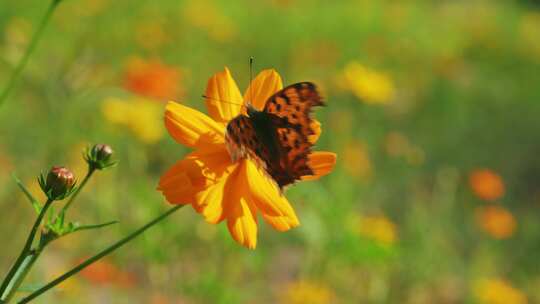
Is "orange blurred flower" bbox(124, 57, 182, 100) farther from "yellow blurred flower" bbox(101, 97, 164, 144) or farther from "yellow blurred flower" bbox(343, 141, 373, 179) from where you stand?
"yellow blurred flower" bbox(343, 141, 373, 179)

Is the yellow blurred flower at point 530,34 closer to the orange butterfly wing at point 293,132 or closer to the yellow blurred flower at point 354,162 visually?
the yellow blurred flower at point 354,162

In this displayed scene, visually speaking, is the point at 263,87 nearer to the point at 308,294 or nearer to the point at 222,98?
the point at 222,98

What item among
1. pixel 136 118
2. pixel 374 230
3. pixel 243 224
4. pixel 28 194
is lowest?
pixel 374 230

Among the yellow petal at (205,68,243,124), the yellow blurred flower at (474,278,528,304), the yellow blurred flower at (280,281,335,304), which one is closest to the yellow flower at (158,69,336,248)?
the yellow petal at (205,68,243,124)

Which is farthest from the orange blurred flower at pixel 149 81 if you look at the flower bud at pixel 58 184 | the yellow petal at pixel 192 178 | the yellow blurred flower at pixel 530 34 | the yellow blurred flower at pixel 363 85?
the yellow blurred flower at pixel 530 34

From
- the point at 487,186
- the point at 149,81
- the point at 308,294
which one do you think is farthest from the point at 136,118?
the point at 487,186

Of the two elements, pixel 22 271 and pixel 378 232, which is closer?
pixel 22 271

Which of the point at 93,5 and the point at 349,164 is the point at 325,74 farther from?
the point at 349,164
